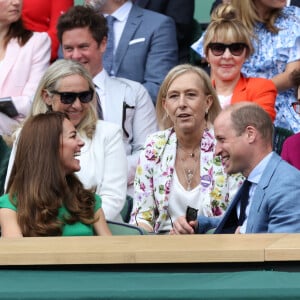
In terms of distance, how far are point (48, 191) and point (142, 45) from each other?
2.68 m

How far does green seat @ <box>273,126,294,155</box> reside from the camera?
24.5 feet

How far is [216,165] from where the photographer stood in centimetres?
664

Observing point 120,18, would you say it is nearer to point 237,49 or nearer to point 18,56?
point 18,56

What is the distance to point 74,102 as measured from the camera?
22.3ft

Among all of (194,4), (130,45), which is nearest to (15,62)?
(130,45)

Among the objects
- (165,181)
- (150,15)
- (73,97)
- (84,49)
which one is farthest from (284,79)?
(73,97)

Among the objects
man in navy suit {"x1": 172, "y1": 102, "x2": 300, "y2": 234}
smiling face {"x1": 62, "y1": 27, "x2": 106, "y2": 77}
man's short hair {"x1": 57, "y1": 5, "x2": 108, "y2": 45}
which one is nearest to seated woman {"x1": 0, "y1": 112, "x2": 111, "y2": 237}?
man in navy suit {"x1": 172, "y1": 102, "x2": 300, "y2": 234}

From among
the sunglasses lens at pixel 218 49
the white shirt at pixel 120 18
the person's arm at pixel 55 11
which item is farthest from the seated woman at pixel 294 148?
the person's arm at pixel 55 11

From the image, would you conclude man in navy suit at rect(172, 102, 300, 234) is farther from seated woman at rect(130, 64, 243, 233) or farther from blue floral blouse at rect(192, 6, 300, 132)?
blue floral blouse at rect(192, 6, 300, 132)

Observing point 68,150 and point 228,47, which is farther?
point 228,47

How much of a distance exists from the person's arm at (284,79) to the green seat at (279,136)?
1.43 ft

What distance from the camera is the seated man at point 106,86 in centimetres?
747

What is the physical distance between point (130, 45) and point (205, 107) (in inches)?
55.4

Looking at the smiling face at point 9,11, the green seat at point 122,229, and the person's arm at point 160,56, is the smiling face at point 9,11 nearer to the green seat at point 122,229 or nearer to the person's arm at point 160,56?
the person's arm at point 160,56
